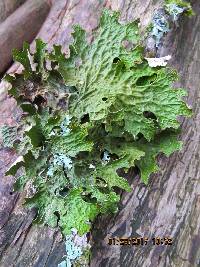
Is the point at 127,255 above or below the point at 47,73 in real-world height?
below

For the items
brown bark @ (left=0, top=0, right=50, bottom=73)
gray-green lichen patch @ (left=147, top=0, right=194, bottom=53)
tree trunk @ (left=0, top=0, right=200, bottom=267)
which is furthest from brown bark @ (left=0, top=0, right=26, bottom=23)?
gray-green lichen patch @ (left=147, top=0, right=194, bottom=53)

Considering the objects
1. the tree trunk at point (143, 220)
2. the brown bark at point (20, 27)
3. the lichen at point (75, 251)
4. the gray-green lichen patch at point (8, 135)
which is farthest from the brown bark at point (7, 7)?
the lichen at point (75, 251)

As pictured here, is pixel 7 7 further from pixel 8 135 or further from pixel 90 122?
pixel 90 122

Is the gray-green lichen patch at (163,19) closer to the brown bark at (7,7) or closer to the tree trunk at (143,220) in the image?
the tree trunk at (143,220)

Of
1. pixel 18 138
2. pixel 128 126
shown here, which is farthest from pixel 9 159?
pixel 128 126

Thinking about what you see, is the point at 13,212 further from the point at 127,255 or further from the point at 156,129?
the point at 156,129
